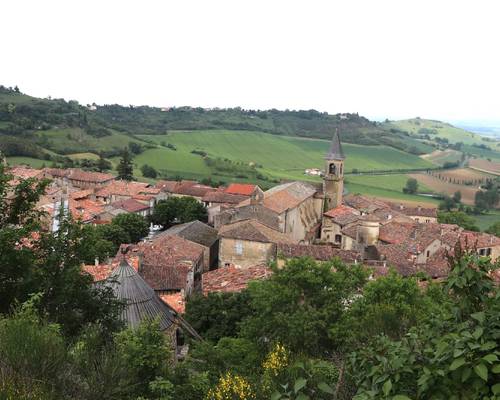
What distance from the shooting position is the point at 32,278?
13.1m

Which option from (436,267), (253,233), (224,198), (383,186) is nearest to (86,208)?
(224,198)

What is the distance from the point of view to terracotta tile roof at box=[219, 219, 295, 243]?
1562 inches

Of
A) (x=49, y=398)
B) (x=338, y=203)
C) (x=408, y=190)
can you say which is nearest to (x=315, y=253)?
(x=338, y=203)

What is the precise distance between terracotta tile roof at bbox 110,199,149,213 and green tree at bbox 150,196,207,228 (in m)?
6.11

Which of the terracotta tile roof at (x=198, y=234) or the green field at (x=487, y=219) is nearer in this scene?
the terracotta tile roof at (x=198, y=234)

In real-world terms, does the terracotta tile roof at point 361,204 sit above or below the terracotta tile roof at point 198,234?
below

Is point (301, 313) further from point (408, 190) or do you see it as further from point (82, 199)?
point (408, 190)

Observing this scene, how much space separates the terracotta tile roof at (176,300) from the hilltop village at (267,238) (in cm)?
9

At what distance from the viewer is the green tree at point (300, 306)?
1753 cm

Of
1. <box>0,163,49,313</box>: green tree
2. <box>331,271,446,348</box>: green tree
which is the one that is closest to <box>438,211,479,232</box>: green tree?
<box>331,271,446,348</box>: green tree

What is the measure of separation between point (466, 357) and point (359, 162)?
12875cm

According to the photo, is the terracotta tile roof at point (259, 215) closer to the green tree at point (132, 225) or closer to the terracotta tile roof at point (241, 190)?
the green tree at point (132, 225)

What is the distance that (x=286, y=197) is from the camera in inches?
2018

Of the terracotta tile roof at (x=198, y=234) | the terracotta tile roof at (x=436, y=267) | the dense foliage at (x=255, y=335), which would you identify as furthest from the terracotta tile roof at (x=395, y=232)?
the dense foliage at (x=255, y=335)
